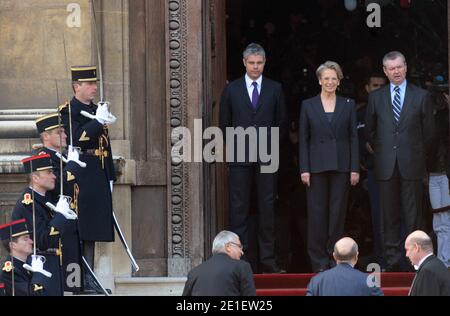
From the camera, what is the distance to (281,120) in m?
20.2

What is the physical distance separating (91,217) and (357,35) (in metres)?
6.41

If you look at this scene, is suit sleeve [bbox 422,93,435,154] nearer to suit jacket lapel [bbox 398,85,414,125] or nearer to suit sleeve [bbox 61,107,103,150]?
suit jacket lapel [bbox 398,85,414,125]

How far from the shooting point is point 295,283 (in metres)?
19.6

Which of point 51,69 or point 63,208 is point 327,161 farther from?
point 63,208

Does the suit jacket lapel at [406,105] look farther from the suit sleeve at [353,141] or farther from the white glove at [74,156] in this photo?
the white glove at [74,156]

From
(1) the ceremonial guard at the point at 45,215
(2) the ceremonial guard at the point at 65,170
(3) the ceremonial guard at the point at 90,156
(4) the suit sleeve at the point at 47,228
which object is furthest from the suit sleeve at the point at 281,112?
(4) the suit sleeve at the point at 47,228

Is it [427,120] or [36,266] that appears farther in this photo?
[427,120]

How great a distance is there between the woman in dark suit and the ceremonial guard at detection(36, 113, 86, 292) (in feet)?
7.91

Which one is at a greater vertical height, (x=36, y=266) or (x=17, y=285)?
(x=36, y=266)

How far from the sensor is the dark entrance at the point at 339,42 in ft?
78.1

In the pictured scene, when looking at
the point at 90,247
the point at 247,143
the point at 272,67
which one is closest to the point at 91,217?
the point at 90,247

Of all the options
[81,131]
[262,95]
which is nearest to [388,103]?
[262,95]

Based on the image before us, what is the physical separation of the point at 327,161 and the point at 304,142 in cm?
33

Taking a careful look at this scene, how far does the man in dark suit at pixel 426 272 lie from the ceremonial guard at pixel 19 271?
10.3 ft
